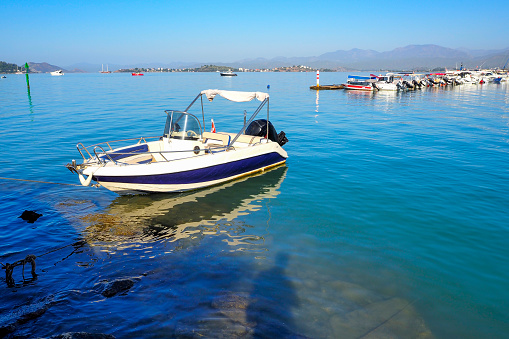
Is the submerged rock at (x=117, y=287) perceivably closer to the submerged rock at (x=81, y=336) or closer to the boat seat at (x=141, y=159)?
the submerged rock at (x=81, y=336)

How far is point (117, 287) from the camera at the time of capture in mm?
6227

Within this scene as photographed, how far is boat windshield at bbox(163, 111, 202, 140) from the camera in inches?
489

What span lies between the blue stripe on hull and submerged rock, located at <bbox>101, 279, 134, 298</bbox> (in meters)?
4.30

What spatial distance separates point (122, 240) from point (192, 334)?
395cm

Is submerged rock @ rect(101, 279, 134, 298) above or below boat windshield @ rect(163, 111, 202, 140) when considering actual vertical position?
below

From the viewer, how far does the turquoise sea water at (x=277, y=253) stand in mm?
5488

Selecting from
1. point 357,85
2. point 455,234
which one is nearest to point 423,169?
point 455,234

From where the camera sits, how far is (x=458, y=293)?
20.9 feet

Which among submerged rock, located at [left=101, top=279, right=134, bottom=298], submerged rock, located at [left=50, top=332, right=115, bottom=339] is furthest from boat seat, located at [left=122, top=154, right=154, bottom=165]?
submerged rock, located at [left=50, top=332, right=115, bottom=339]

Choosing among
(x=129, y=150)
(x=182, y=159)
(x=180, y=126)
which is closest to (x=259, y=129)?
(x=180, y=126)

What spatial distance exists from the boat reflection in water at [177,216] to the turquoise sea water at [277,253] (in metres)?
0.06

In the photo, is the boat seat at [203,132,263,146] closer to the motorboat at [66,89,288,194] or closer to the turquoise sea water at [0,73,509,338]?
the motorboat at [66,89,288,194]

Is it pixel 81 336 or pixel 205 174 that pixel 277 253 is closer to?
pixel 81 336

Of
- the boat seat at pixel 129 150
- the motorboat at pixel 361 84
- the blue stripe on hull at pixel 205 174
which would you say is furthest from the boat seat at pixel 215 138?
the motorboat at pixel 361 84
